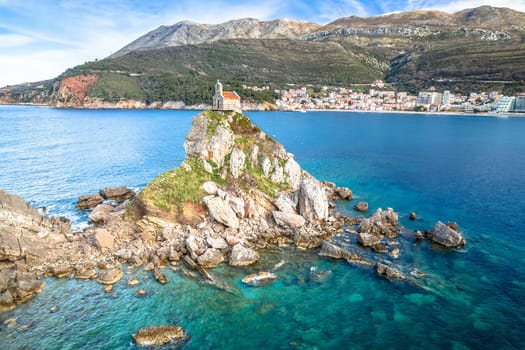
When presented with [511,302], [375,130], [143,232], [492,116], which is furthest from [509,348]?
[492,116]

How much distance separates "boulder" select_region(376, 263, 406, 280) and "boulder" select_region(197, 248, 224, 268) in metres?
12.1

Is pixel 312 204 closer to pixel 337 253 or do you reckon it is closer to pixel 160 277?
pixel 337 253

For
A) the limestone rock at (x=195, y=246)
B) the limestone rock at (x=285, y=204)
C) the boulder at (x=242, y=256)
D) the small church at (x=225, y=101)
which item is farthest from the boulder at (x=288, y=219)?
the small church at (x=225, y=101)

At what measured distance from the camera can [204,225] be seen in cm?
3080

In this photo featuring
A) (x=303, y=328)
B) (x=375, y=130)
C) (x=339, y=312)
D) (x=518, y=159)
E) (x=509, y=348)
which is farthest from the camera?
(x=375, y=130)

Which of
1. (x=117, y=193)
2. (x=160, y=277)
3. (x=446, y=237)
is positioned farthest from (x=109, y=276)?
(x=446, y=237)

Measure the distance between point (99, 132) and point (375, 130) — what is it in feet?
296

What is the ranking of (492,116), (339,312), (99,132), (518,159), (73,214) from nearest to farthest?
(339,312) < (73,214) < (518,159) < (99,132) < (492,116)

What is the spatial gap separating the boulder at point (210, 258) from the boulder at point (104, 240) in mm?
7836

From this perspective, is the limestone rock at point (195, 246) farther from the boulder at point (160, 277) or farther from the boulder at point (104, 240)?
the boulder at point (104, 240)

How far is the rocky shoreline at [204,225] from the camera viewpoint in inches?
983

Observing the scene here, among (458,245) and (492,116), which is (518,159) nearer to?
(458,245)

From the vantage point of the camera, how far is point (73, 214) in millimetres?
35688

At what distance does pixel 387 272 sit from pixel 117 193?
33.1 metres
